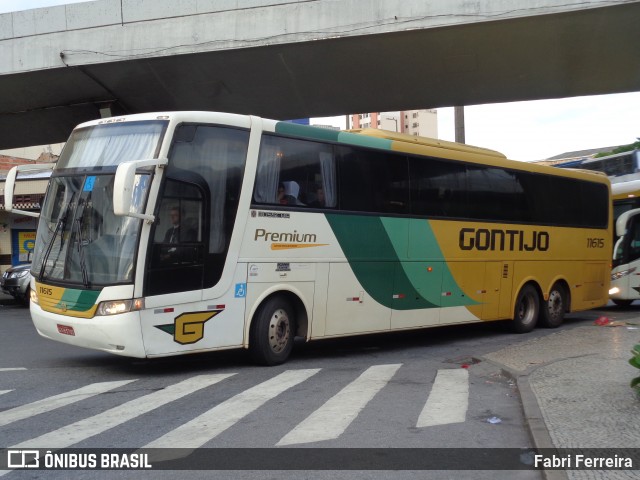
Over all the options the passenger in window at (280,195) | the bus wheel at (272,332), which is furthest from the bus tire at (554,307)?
the passenger in window at (280,195)

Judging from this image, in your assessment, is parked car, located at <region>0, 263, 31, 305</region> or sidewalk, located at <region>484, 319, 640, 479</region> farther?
parked car, located at <region>0, 263, 31, 305</region>

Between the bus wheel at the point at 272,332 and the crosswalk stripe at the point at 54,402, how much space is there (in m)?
1.90

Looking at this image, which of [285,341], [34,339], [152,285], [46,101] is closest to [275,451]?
[152,285]

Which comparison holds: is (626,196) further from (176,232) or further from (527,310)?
(176,232)

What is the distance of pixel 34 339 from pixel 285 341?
600 cm

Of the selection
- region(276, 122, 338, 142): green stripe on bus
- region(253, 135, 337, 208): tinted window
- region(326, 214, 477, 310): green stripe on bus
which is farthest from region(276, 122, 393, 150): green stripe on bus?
region(326, 214, 477, 310): green stripe on bus

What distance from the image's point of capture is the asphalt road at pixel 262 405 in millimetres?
5941

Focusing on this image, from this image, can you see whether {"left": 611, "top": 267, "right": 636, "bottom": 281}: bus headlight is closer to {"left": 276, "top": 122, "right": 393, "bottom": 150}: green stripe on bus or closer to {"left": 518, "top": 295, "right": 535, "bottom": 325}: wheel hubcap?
{"left": 518, "top": 295, "right": 535, "bottom": 325}: wheel hubcap

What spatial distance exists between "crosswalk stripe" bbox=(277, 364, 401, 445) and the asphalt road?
0.8 inches

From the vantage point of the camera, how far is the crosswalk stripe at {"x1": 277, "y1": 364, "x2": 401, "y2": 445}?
621 centimetres

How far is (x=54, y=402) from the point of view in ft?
24.6

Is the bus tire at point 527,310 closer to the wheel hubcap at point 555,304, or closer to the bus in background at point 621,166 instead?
the wheel hubcap at point 555,304

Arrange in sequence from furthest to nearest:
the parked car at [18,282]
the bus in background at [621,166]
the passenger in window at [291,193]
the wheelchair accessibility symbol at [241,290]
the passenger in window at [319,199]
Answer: the bus in background at [621,166] → the parked car at [18,282] → the passenger in window at [319,199] → the passenger in window at [291,193] → the wheelchair accessibility symbol at [241,290]

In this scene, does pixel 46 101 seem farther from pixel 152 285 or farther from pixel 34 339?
pixel 152 285
